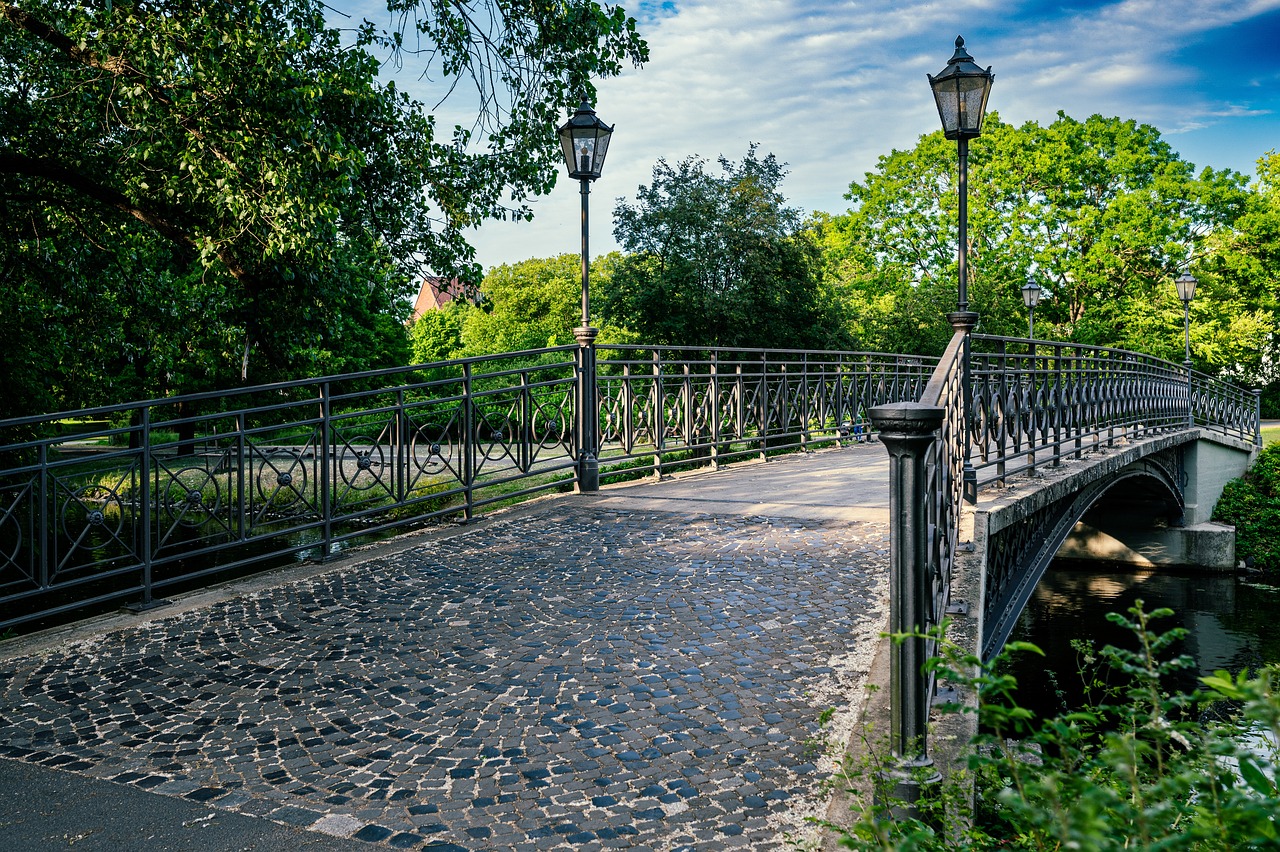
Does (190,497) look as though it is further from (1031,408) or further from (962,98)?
(1031,408)

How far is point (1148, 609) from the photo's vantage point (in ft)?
64.8

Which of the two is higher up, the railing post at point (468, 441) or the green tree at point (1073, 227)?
the green tree at point (1073, 227)

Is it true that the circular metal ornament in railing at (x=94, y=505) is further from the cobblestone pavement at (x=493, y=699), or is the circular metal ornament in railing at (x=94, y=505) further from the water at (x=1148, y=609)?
the water at (x=1148, y=609)

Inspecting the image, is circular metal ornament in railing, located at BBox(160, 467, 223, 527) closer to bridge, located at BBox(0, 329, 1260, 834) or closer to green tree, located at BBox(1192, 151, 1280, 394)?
bridge, located at BBox(0, 329, 1260, 834)

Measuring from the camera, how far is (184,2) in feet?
27.8

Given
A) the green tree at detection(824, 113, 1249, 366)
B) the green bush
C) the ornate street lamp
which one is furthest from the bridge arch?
the green tree at detection(824, 113, 1249, 366)

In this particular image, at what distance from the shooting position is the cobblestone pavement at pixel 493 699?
3.16m

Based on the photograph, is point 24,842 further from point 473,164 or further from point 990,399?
point 473,164

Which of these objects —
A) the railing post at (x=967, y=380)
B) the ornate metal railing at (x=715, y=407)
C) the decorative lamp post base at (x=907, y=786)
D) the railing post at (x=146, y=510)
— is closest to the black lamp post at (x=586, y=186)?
the ornate metal railing at (x=715, y=407)

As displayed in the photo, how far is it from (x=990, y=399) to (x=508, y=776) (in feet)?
20.9

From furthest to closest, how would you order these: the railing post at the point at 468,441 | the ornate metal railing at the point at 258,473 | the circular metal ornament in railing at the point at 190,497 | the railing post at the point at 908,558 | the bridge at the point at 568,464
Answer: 1. the railing post at the point at 468,441
2. the circular metal ornament in railing at the point at 190,497
3. the ornate metal railing at the point at 258,473
4. the bridge at the point at 568,464
5. the railing post at the point at 908,558

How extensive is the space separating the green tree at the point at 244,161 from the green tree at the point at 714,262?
11776mm

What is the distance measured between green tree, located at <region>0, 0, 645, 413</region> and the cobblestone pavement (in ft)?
13.7

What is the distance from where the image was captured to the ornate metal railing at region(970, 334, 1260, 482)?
8.49 meters
